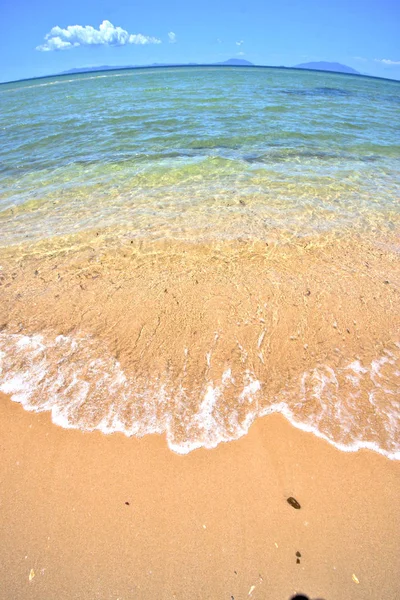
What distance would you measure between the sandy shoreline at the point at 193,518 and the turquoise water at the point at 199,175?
3.98 metres

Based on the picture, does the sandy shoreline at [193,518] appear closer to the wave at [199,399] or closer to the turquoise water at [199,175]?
the wave at [199,399]

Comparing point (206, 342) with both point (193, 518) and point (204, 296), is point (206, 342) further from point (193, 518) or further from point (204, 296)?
point (193, 518)

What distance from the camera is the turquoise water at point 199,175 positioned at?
6312 millimetres

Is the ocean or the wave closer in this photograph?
the wave

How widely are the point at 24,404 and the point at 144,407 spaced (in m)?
1.18

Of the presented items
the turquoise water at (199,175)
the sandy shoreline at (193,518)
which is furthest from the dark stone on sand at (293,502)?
the turquoise water at (199,175)

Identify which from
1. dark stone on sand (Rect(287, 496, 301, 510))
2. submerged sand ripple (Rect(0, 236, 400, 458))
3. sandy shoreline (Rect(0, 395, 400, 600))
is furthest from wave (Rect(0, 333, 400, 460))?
dark stone on sand (Rect(287, 496, 301, 510))

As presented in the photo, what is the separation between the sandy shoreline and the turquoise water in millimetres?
3977

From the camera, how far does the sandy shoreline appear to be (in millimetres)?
2049

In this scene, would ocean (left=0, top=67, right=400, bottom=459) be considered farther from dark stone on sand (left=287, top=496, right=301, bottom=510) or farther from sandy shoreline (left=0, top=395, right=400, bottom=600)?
dark stone on sand (left=287, top=496, right=301, bottom=510)

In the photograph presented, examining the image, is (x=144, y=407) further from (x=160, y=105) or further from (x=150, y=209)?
(x=160, y=105)

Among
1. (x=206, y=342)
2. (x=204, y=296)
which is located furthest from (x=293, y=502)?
(x=204, y=296)

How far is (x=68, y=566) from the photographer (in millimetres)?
2111

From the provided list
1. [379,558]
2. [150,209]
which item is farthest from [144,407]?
[150,209]
